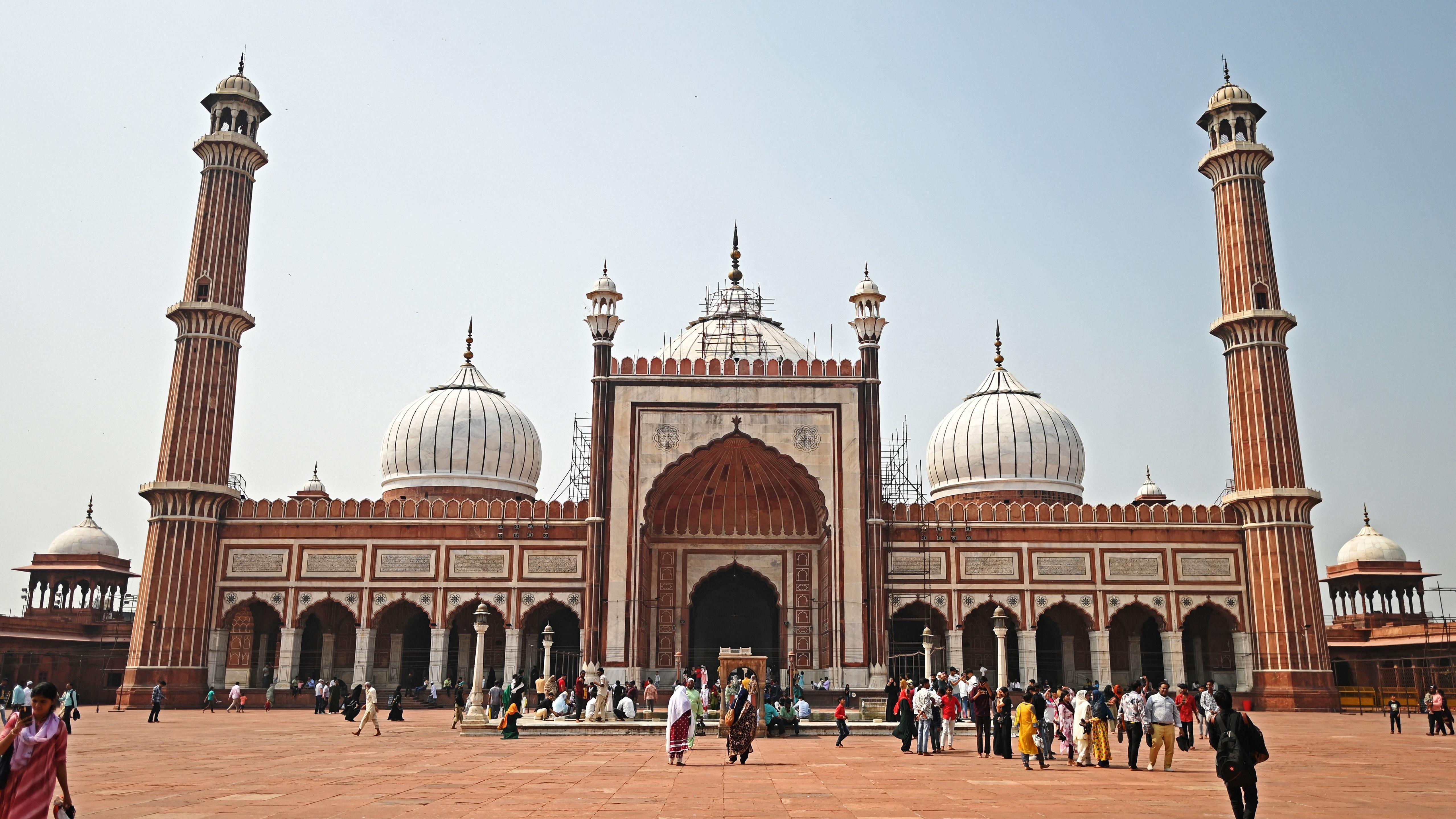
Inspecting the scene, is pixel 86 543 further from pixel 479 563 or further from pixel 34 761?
pixel 34 761

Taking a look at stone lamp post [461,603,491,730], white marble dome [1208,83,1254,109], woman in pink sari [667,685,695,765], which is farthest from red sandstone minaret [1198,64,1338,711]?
woman in pink sari [667,685,695,765]

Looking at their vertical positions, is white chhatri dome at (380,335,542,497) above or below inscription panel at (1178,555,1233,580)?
above

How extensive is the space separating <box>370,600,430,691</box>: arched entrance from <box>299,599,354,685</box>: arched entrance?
2.19 feet

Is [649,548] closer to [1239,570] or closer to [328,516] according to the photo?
[328,516]

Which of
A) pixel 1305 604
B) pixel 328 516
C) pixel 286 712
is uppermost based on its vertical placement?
pixel 328 516

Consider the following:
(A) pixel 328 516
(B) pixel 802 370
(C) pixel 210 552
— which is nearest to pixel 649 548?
(B) pixel 802 370

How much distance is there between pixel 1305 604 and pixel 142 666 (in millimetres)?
23991

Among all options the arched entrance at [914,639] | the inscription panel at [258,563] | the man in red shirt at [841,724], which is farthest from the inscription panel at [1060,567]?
the inscription panel at [258,563]

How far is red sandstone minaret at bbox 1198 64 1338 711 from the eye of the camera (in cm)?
2345

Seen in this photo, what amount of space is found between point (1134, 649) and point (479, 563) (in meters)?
14.8

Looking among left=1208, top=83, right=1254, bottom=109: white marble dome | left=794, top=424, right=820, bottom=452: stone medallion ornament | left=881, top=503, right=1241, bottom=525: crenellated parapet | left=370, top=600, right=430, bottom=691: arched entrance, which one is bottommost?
left=370, top=600, right=430, bottom=691: arched entrance

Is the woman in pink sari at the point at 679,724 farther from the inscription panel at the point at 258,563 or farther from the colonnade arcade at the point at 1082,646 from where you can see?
the inscription panel at the point at 258,563

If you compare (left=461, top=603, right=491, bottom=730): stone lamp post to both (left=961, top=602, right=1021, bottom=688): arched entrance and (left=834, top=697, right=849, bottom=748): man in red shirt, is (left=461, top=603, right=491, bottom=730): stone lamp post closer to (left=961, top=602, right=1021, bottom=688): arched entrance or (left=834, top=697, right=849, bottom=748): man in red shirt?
(left=834, top=697, right=849, bottom=748): man in red shirt

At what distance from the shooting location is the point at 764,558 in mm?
25734
